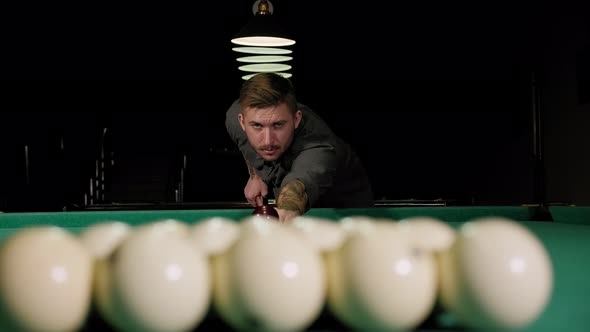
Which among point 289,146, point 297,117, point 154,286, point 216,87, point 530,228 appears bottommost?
point 530,228

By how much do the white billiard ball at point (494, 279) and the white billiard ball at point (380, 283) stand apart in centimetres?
3

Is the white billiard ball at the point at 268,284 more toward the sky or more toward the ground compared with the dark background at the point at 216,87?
more toward the ground

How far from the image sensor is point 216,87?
9.60 m

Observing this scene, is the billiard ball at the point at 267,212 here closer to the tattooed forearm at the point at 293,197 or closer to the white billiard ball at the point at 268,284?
the tattooed forearm at the point at 293,197

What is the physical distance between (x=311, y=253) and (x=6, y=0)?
922 cm

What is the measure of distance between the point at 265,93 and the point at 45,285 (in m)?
2.34

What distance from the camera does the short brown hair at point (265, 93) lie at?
10.1 feet

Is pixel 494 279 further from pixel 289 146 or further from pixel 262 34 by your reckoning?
pixel 262 34

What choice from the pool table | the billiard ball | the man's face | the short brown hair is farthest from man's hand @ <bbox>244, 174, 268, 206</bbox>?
the billiard ball

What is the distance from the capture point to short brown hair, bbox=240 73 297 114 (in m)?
3.09

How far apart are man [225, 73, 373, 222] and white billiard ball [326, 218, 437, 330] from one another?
1546mm

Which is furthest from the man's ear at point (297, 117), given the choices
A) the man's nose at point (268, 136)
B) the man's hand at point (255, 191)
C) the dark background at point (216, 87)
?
the dark background at point (216, 87)

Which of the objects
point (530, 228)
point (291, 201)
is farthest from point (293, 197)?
point (530, 228)

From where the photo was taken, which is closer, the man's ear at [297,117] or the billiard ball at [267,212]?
the billiard ball at [267,212]
